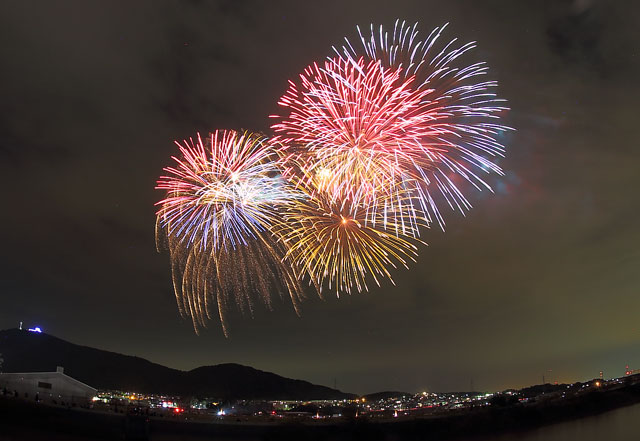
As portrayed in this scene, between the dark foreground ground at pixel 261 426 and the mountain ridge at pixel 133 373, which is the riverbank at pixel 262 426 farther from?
the mountain ridge at pixel 133 373

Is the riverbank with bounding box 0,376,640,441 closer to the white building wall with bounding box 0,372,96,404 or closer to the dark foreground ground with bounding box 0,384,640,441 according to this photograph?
the dark foreground ground with bounding box 0,384,640,441

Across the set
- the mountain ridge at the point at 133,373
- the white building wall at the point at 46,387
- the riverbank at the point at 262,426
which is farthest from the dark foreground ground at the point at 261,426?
the mountain ridge at the point at 133,373

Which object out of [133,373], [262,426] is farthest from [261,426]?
[133,373]

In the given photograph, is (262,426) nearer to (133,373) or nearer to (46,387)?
(46,387)

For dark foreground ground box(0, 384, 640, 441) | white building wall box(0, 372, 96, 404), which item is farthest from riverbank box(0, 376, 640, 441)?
white building wall box(0, 372, 96, 404)

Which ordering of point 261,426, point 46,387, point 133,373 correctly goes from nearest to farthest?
point 261,426 < point 46,387 < point 133,373

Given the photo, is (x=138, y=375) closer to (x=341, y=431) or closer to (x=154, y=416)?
(x=154, y=416)

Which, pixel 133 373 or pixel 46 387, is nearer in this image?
pixel 46 387
